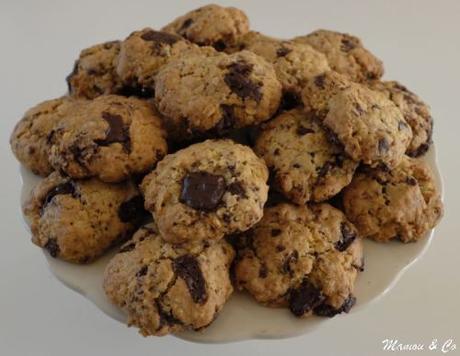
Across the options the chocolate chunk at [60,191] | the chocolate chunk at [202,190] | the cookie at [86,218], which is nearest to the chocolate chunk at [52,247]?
the cookie at [86,218]

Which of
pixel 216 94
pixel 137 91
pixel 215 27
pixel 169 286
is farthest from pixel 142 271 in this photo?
pixel 215 27

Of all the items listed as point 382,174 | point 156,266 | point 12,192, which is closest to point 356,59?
point 382,174

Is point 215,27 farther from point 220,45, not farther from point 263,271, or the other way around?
point 263,271

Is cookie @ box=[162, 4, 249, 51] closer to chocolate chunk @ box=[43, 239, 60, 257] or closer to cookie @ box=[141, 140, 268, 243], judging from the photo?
cookie @ box=[141, 140, 268, 243]

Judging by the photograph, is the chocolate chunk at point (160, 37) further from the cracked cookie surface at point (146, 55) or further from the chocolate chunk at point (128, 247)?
the chocolate chunk at point (128, 247)

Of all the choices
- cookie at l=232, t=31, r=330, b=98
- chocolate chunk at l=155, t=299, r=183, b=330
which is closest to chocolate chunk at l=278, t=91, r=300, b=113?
cookie at l=232, t=31, r=330, b=98

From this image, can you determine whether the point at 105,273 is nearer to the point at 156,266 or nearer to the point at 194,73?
the point at 156,266
